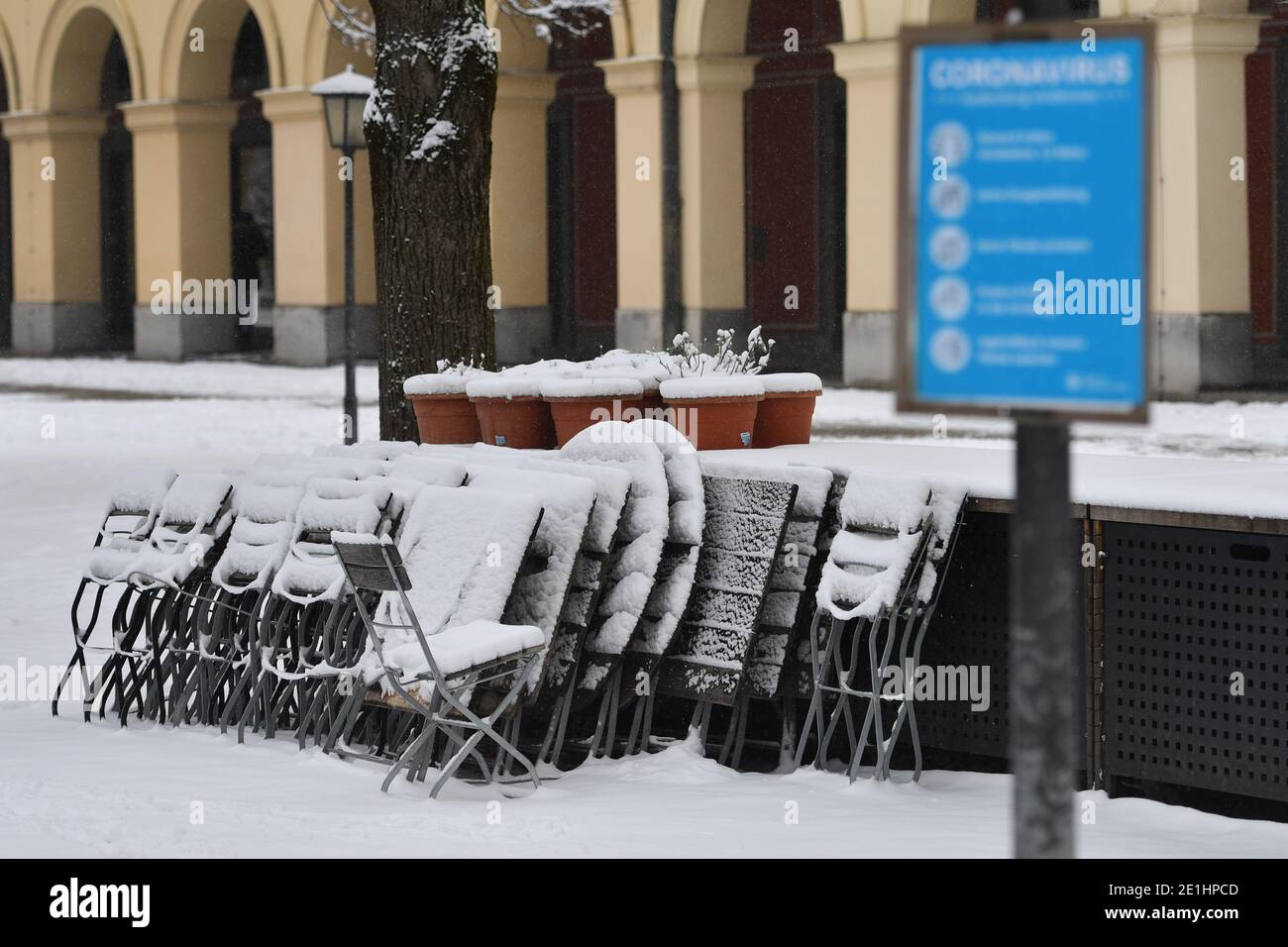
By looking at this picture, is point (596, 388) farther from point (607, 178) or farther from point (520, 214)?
point (607, 178)

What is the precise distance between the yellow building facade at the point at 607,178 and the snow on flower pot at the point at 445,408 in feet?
28.3

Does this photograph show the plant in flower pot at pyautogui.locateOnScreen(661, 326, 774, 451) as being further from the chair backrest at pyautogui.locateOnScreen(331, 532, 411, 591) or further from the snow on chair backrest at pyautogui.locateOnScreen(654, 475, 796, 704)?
the chair backrest at pyautogui.locateOnScreen(331, 532, 411, 591)

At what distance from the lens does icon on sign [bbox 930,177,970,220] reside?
116 inches

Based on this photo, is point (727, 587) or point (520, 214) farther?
point (520, 214)

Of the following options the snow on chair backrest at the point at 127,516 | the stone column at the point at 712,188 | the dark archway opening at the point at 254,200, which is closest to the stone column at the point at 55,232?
the dark archway opening at the point at 254,200

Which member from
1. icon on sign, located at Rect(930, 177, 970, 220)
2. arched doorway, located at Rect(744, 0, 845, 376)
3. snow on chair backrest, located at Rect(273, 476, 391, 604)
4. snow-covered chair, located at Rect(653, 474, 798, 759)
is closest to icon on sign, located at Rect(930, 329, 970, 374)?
icon on sign, located at Rect(930, 177, 970, 220)

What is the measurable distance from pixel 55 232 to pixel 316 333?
264 inches

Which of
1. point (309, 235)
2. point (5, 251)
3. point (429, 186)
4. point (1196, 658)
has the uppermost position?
point (5, 251)

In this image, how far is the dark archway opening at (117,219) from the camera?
1262 inches

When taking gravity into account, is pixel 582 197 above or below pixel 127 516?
above

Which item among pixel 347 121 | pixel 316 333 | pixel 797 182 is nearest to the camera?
pixel 347 121

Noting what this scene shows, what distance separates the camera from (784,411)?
7.84m

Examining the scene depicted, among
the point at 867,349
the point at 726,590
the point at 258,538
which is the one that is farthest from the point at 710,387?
the point at 867,349

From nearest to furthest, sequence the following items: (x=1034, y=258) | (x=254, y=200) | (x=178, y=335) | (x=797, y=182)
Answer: (x=1034, y=258) < (x=797, y=182) < (x=178, y=335) < (x=254, y=200)
